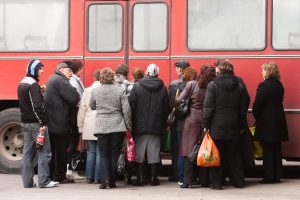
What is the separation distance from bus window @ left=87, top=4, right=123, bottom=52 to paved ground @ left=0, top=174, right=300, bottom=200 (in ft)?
7.69

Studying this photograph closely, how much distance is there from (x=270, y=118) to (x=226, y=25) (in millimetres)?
1688

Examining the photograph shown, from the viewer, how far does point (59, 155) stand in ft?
45.1

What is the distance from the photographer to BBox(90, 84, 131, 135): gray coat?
43.3ft

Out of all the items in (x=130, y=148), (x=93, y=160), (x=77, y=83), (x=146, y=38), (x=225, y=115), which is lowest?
(x=93, y=160)

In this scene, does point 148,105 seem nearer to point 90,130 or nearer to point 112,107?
point 112,107

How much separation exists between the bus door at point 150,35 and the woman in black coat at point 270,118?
5.54 ft

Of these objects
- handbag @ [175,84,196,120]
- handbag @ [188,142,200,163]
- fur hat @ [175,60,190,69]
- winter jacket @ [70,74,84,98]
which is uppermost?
fur hat @ [175,60,190,69]

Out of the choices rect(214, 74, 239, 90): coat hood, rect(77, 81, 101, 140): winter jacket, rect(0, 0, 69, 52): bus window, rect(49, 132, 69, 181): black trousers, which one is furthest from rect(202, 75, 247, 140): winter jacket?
Answer: rect(0, 0, 69, 52): bus window

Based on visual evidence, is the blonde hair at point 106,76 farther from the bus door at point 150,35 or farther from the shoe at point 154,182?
the shoe at point 154,182

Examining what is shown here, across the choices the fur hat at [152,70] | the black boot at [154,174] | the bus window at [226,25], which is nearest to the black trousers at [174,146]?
the black boot at [154,174]

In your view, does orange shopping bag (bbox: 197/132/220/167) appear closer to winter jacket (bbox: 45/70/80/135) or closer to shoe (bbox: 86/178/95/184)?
shoe (bbox: 86/178/95/184)

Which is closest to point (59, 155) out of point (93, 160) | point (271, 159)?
point (93, 160)

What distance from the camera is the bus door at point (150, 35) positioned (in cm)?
1453

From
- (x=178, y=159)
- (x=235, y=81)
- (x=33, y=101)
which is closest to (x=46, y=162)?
(x=33, y=101)
